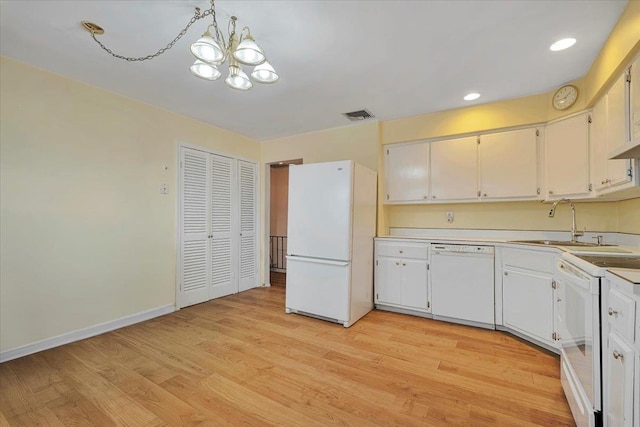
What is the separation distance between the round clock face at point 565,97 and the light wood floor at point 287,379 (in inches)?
91.7

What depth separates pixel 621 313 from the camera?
1.19 m

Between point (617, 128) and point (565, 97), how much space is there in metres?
0.88

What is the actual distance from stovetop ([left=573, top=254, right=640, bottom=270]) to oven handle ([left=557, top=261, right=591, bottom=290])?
0.10 m

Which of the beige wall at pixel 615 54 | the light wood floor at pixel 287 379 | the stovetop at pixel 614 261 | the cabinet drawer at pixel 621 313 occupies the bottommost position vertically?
the light wood floor at pixel 287 379

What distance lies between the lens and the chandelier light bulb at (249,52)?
66.0 inches

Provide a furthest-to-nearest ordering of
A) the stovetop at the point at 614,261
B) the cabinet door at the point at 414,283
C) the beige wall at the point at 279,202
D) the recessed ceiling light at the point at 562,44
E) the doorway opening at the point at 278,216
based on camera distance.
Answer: the beige wall at the point at 279,202, the doorway opening at the point at 278,216, the cabinet door at the point at 414,283, the recessed ceiling light at the point at 562,44, the stovetop at the point at 614,261

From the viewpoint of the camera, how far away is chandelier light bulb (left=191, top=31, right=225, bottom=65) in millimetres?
1670

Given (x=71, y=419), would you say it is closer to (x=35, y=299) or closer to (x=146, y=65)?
(x=35, y=299)

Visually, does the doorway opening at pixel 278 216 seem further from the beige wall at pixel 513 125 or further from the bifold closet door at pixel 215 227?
the beige wall at pixel 513 125

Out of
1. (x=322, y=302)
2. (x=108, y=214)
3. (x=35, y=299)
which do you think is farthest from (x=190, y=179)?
(x=322, y=302)

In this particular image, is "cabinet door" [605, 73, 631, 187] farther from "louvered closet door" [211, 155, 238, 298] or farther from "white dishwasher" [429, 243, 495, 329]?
"louvered closet door" [211, 155, 238, 298]

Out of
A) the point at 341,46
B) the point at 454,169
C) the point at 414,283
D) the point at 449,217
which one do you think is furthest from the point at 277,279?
the point at 341,46

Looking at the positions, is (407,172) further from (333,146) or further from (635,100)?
(635,100)

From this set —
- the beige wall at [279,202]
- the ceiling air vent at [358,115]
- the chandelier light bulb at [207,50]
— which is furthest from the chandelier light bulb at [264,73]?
the beige wall at [279,202]
